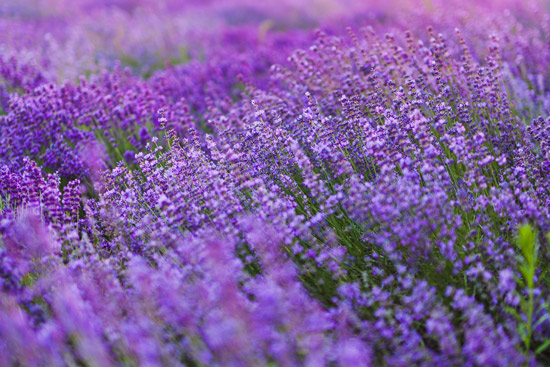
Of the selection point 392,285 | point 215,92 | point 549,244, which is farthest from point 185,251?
point 215,92

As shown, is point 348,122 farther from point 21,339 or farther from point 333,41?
point 21,339

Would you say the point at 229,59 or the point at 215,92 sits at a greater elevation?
the point at 229,59

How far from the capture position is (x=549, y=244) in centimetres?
238

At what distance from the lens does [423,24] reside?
Answer: 24.1 feet

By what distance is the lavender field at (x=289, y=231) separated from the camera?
6.23ft

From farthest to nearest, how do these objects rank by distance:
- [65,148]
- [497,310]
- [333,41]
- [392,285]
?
[333,41] < [65,148] < [392,285] < [497,310]

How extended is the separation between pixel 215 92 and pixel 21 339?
4.40 m

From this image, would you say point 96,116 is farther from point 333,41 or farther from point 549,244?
point 549,244

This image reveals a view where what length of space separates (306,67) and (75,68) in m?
4.29

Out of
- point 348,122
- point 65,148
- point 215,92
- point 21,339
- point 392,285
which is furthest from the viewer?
point 215,92

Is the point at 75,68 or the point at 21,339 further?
the point at 75,68

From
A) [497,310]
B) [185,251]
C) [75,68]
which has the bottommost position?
[497,310]

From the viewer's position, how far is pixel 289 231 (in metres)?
2.47

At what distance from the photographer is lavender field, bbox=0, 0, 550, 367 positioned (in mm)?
1898
